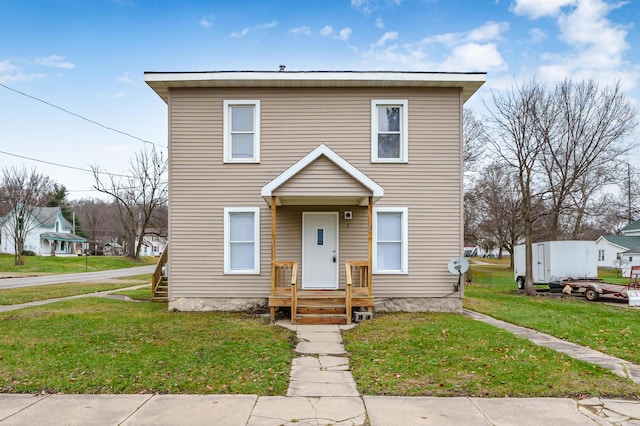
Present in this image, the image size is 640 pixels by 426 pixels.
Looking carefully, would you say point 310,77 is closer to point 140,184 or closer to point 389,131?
point 389,131

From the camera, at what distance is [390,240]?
11.3 m

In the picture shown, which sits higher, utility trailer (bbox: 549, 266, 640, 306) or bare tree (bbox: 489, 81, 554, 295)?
bare tree (bbox: 489, 81, 554, 295)

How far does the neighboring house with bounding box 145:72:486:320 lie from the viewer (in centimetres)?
1115

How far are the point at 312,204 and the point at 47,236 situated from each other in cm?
5107

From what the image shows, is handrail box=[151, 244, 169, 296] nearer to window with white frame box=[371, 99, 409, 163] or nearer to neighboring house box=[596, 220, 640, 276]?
window with white frame box=[371, 99, 409, 163]

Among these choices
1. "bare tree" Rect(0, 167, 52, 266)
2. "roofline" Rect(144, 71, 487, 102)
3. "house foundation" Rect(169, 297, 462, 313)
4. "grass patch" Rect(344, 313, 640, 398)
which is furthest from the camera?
"bare tree" Rect(0, 167, 52, 266)

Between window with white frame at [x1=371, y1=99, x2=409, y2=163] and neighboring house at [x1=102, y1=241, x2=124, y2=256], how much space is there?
66.7m

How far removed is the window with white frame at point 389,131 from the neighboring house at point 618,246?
123ft

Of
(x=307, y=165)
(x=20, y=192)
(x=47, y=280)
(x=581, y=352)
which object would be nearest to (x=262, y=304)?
(x=307, y=165)

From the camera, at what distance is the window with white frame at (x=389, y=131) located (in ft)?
37.0

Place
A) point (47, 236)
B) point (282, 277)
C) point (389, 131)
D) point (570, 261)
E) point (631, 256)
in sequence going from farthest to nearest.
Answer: point (47, 236) → point (631, 256) → point (570, 261) → point (389, 131) → point (282, 277)

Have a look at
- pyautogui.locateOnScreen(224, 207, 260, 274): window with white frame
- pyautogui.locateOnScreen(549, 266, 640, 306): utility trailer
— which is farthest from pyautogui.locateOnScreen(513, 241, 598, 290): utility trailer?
pyautogui.locateOnScreen(224, 207, 260, 274): window with white frame

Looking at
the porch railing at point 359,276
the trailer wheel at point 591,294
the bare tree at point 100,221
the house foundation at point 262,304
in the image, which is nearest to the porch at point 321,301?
the porch railing at point 359,276

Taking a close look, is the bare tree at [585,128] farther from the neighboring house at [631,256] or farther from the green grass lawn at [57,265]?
the green grass lawn at [57,265]
